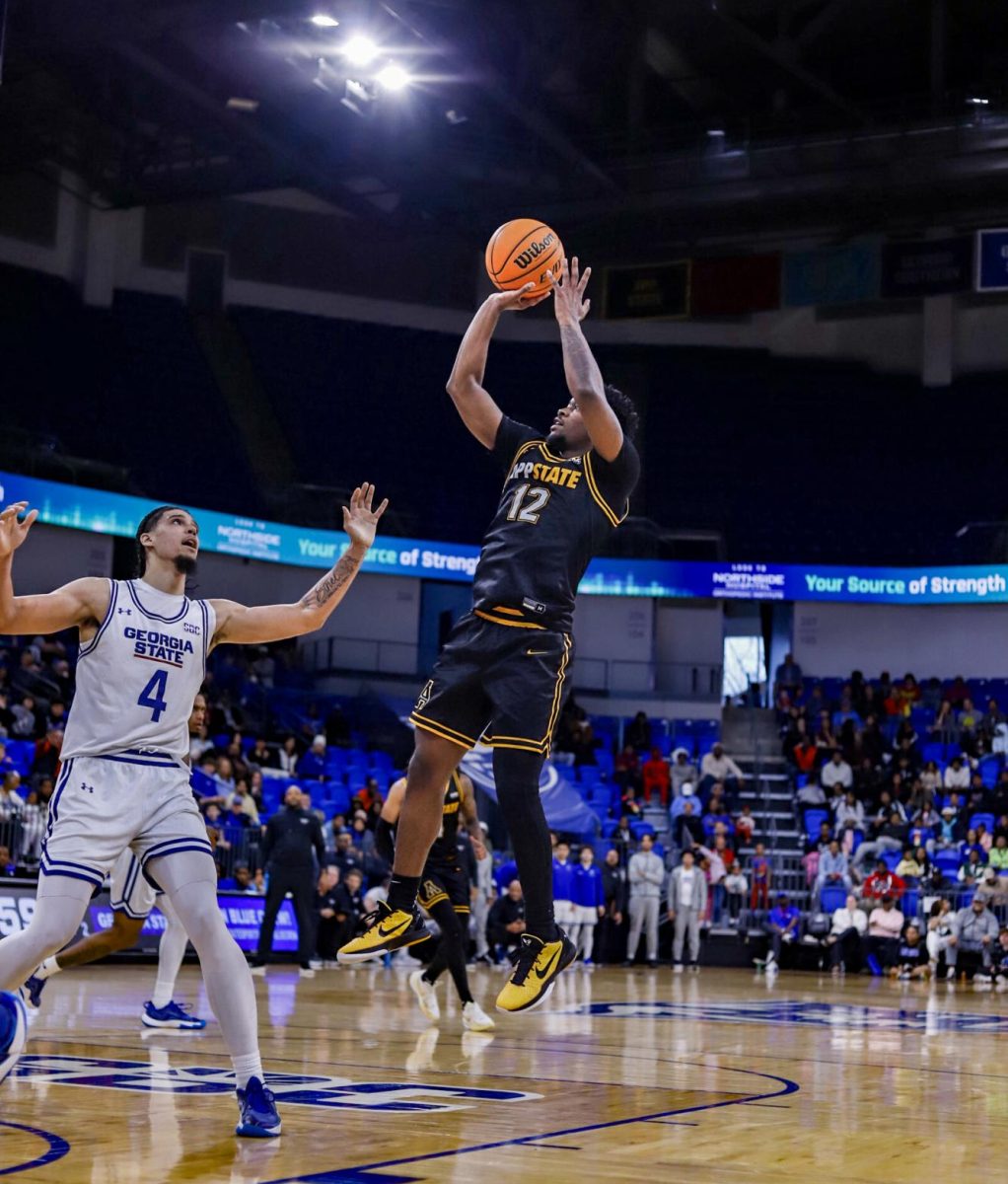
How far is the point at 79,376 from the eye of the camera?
3061 centimetres

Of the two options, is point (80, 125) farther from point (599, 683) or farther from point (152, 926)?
point (152, 926)

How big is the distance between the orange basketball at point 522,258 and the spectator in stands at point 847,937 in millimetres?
18014

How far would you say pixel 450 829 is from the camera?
11141mm

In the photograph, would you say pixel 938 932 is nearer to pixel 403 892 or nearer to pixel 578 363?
pixel 403 892

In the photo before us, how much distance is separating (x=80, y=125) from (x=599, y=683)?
53.8 ft

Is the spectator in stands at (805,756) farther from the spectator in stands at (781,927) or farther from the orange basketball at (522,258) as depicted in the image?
the orange basketball at (522,258)

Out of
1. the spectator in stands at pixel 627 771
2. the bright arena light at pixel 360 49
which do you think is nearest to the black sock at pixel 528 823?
the spectator in stands at pixel 627 771

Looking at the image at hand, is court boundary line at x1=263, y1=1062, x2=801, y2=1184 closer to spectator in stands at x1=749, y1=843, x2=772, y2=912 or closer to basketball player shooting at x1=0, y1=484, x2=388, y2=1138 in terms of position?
basketball player shooting at x1=0, y1=484, x2=388, y2=1138

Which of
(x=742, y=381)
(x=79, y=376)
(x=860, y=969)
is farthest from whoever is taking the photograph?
(x=742, y=381)

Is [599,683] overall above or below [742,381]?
below

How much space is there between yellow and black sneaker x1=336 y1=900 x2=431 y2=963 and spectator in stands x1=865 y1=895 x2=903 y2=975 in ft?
57.0

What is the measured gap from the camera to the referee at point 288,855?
16.9 m

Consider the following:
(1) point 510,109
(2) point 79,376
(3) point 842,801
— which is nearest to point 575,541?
(3) point 842,801

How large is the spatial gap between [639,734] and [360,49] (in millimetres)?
14364
